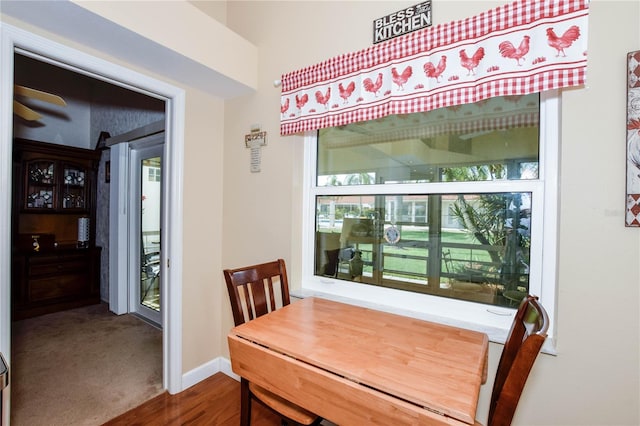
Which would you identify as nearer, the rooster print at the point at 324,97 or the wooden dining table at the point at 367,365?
the wooden dining table at the point at 367,365

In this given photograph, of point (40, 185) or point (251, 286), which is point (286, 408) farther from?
point (40, 185)

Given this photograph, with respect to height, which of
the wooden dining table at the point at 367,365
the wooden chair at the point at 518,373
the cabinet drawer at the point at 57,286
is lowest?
the cabinet drawer at the point at 57,286

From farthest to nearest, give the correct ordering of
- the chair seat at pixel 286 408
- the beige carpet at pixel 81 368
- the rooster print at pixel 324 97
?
1. the beige carpet at pixel 81 368
2. the rooster print at pixel 324 97
3. the chair seat at pixel 286 408

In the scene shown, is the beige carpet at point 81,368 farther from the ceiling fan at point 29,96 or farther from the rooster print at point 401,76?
the rooster print at point 401,76

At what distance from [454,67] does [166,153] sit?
6.05 feet

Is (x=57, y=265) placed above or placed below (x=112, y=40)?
below

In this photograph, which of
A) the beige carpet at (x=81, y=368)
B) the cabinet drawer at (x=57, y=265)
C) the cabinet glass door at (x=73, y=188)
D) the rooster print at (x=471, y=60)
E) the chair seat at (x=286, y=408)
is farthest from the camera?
the cabinet glass door at (x=73, y=188)

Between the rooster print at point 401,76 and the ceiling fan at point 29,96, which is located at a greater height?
the ceiling fan at point 29,96

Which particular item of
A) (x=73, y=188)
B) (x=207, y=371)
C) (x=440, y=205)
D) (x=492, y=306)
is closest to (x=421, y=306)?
(x=492, y=306)

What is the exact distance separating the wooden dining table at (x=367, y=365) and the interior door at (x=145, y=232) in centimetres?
259

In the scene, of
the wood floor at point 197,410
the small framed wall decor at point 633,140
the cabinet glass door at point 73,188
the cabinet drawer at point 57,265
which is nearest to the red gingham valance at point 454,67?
the small framed wall decor at point 633,140

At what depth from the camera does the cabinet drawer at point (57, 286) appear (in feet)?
11.3

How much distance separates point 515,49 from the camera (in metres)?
1.26

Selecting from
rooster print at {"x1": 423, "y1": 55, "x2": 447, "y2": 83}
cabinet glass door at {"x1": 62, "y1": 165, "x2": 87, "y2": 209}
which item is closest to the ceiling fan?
cabinet glass door at {"x1": 62, "y1": 165, "x2": 87, "y2": 209}
